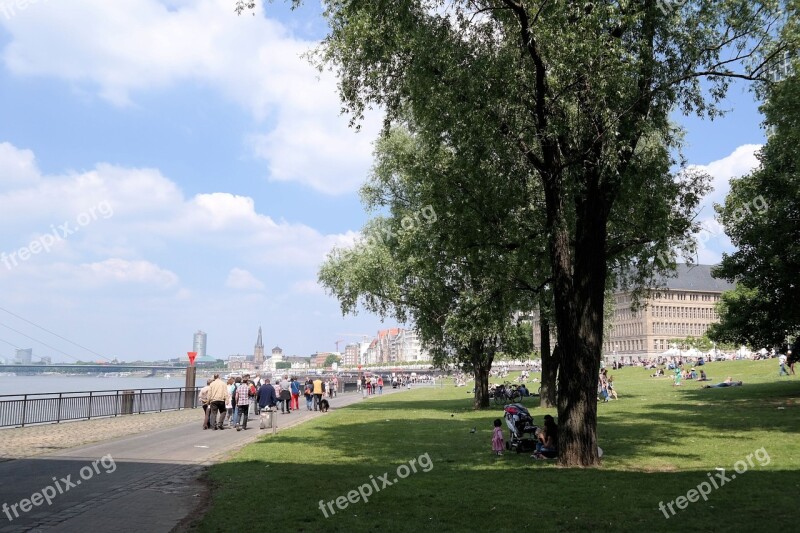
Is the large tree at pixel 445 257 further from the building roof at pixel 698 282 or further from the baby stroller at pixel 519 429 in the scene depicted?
the building roof at pixel 698 282

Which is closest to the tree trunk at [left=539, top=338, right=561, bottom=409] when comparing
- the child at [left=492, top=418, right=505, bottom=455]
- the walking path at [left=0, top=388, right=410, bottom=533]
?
the walking path at [left=0, top=388, right=410, bottom=533]

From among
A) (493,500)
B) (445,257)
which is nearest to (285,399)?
(445,257)

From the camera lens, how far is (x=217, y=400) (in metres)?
23.1

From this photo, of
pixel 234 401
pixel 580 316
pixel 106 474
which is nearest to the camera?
pixel 106 474

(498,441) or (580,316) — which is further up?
(580,316)

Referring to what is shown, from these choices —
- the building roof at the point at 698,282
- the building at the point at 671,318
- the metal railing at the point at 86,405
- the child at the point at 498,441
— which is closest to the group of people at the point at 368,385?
the metal railing at the point at 86,405

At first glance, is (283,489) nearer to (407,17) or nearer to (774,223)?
(407,17)

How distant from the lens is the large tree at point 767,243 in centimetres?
2861

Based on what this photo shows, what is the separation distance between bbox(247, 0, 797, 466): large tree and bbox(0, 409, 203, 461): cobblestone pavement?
1234 centimetres

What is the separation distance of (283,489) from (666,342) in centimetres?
15640

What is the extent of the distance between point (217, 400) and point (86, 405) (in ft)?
27.1

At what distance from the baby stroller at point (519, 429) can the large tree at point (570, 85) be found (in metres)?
2.44

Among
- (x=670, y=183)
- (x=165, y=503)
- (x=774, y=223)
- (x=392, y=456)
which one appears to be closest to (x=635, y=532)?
(x=165, y=503)

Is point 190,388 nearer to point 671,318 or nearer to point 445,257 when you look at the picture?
point 445,257
